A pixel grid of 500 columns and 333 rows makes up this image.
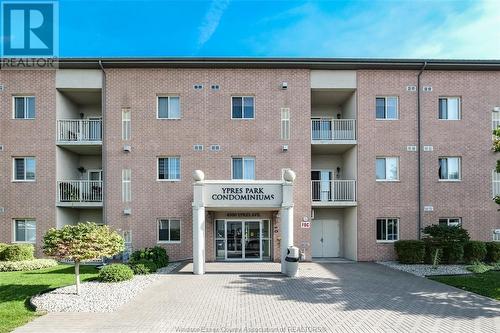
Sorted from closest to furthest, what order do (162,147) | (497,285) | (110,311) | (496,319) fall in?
(496,319) < (110,311) < (497,285) < (162,147)

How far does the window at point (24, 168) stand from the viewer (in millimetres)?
19984

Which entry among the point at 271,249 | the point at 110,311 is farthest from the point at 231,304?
the point at 271,249

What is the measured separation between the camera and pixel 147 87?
20062 millimetres

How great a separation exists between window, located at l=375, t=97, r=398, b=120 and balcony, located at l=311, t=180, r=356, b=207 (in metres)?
4.07

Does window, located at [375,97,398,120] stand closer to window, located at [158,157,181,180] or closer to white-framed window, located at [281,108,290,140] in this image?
white-framed window, located at [281,108,290,140]

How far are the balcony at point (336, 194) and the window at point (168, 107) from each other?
8.35m

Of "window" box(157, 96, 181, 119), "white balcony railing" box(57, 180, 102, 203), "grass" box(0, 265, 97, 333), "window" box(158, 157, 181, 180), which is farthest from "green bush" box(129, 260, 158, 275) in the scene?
"window" box(157, 96, 181, 119)

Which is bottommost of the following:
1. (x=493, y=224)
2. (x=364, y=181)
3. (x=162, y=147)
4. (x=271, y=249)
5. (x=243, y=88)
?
(x=271, y=249)

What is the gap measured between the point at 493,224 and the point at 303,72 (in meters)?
13.1

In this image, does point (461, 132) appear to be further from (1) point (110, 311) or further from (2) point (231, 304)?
(1) point (110, 311)

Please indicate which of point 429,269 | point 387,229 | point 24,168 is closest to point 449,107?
point 387,229

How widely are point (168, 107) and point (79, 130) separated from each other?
5163 mm

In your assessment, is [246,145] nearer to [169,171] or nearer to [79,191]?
[169,171]

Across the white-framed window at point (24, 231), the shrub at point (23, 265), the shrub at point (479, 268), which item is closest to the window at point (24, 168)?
the white-framed window at point (24, 231)
